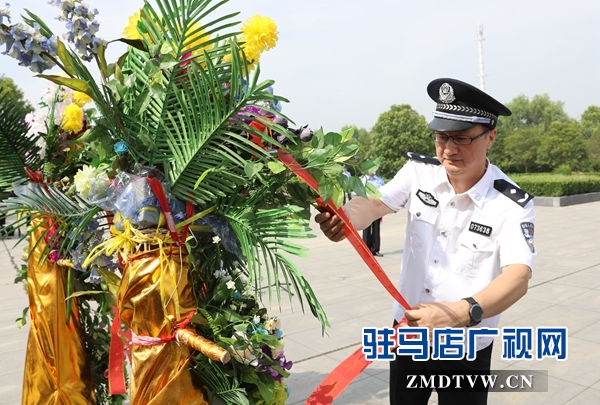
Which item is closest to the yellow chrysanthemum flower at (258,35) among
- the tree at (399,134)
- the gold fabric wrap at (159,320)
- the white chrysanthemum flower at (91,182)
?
the white chrysanthemum flower at (91,182)

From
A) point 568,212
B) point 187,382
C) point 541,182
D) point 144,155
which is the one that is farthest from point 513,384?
point 541,182

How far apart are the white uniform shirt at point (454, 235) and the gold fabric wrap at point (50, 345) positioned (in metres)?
1.71

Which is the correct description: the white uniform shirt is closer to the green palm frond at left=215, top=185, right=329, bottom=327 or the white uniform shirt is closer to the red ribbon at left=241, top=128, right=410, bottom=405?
the red ribbon at left=241, top=128, right=410, bottom=405

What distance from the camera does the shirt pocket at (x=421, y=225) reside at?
229cm

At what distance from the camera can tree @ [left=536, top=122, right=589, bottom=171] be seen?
114 feet

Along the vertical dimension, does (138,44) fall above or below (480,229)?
above

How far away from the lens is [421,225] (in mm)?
2316

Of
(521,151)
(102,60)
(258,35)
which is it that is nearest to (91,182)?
(102,60)

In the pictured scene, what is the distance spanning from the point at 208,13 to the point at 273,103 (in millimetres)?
341

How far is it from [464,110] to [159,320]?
141cm

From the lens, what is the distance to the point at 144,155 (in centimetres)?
169

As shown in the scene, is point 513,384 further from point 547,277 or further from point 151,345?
point 547,277

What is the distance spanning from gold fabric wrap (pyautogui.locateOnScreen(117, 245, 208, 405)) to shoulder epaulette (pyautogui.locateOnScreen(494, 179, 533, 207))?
132cm

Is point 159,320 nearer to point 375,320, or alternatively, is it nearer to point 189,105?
point 189,105
